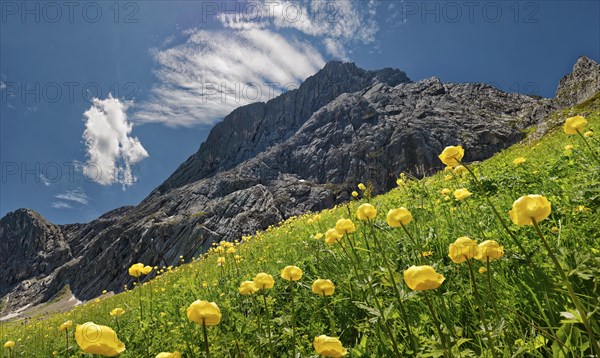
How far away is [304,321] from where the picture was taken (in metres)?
3.88

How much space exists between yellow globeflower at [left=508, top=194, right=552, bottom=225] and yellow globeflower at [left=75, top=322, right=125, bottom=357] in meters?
2.12

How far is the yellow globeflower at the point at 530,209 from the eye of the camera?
1655 mm

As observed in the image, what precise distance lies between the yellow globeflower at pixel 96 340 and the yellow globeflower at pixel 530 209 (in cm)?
212

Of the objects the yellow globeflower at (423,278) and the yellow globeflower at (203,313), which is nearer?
the yellow globeflower at (423,278)

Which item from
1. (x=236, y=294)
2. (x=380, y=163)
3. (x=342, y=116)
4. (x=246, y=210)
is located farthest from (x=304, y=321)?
(x=342, y=116)

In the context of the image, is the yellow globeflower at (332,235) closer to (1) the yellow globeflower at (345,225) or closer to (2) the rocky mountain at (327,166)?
(1) the yellow globeflower at (345,225)

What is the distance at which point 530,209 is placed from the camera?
1714 millimetres

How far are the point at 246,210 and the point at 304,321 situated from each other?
138519 mm

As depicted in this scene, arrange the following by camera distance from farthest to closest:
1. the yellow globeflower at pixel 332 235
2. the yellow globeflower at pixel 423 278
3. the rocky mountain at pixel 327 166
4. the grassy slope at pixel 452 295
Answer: the rocky mountain at pixel 327 166 < the yellow globeflower at pixel 332 235 < the grassy slope at pixel 452 295 < the yellow globeflower at pixel 423 278

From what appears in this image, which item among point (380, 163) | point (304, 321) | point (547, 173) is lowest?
point (304, 321)

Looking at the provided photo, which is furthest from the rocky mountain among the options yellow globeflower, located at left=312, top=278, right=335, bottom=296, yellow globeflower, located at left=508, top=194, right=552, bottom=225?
yellow globeflower, located at left=508, top=194, right=552, bottom=225

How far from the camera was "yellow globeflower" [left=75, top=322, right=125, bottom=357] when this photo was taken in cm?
168

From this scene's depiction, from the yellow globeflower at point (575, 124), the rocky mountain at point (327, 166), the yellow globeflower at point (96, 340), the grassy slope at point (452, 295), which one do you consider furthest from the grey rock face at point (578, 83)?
the yellow globeflower at point (96, 340)

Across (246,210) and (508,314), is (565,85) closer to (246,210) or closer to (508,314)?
(246,210)
